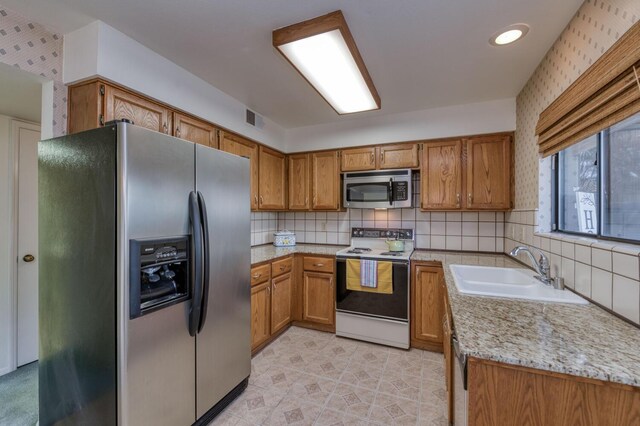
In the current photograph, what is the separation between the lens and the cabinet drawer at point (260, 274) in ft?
8.02

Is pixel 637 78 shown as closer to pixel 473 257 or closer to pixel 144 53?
pixel 473 257

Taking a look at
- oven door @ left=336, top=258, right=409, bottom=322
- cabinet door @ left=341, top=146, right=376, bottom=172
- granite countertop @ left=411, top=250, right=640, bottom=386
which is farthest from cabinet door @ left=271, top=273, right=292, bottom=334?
granite countertop @ left=411, top=250, right=640, bottom=386

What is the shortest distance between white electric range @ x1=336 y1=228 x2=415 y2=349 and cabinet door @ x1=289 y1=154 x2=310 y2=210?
90 cm

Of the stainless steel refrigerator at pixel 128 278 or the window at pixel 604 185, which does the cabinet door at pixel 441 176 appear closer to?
the window at pixel 604 185

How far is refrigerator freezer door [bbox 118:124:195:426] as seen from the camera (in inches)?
50.0

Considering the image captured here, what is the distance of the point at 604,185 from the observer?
1484 mm

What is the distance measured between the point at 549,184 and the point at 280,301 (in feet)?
8.14

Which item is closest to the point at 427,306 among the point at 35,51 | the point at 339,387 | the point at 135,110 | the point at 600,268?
the point at 339,387

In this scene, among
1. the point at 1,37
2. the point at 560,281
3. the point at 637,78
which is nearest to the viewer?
the point at 637,78

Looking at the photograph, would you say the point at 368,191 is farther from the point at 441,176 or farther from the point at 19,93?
the point at 19,93

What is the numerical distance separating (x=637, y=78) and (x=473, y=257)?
197 cm

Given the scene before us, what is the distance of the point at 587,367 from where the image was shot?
792 mm

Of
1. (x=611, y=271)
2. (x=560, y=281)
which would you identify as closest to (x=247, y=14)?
(x=611, y=271)

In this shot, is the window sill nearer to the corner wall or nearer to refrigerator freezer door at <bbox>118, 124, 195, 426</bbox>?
the corner wall
